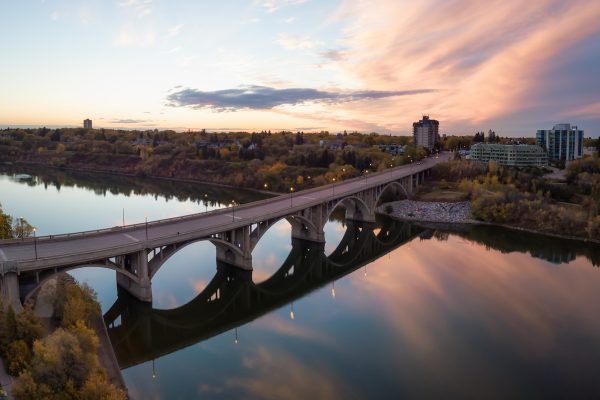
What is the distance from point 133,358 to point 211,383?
17.8 ft

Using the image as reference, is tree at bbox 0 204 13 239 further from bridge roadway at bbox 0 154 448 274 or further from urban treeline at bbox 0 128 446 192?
urban treeline at bbox 0 128 446 192

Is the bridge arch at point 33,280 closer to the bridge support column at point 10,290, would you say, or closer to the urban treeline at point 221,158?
the bridge support column at point 10,290

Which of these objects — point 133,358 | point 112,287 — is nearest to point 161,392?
point 133,358

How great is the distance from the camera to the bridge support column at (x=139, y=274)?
29.2 metres

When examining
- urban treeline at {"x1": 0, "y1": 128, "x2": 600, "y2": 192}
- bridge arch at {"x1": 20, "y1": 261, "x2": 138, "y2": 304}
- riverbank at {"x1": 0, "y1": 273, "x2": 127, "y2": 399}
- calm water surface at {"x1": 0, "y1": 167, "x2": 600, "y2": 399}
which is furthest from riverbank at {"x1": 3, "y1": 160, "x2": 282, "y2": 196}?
riverbank at {"x1": 0, "y1": 273, "x2": 127, "y2": 399}

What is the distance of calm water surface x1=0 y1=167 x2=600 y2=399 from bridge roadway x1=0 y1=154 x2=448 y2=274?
459 centimetres

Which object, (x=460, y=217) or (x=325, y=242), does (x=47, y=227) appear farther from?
(x=460, y=217)

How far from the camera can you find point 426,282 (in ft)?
126

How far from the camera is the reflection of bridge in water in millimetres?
27586

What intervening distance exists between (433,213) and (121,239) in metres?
46.1

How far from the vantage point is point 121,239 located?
30344 millimetres

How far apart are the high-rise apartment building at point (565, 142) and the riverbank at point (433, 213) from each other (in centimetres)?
4885

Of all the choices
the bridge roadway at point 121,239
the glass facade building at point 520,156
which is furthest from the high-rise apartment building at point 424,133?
the bridge roadway at point 121,239

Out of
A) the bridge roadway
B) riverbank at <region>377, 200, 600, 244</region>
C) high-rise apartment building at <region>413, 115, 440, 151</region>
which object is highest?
high-rise apartment building at <region>413, 115, 440, 151</region>
